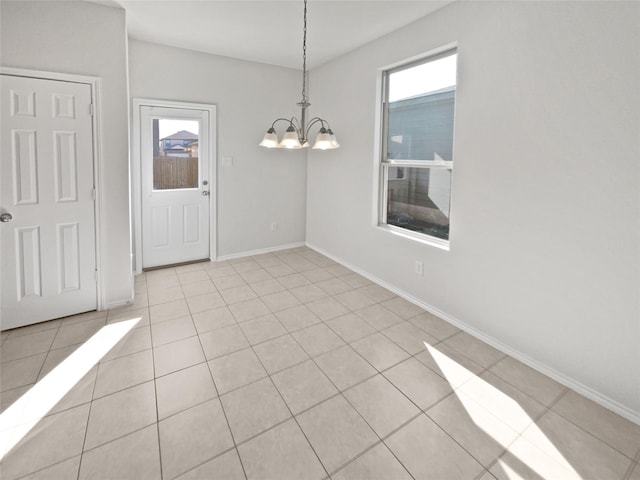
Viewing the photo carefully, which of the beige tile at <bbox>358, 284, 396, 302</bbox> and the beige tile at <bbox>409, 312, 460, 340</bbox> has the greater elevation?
the beige tile at <bbox>358, 284, 396, 302</bbox>

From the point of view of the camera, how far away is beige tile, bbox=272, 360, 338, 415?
6.72 feet

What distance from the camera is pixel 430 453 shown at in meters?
1.70

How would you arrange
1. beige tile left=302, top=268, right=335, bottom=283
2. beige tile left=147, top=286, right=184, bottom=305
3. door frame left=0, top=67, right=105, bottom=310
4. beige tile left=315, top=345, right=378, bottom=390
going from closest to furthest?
1. beige tile left=315, top=345, right=378, bottom=390
2. door frame left=0, top=67, right=105, bottom=310
3. beige tile left=147, top=286, right=184, bottom=305
4. beige tile left=302, top=268, right=335, bottom=283

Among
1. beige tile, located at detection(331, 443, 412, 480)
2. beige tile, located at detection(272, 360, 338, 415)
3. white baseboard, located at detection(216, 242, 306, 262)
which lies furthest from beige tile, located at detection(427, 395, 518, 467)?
white baseboard, located at detection(216, 242, 306, 262)

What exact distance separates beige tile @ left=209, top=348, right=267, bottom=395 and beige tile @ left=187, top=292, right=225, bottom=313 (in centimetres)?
89

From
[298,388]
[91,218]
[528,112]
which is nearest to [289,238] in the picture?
[91,218]

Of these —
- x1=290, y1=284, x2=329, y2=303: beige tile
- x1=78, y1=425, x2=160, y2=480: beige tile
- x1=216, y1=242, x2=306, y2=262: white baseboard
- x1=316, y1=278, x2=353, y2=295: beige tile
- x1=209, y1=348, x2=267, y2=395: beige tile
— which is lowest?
x1=78, y1=425, x2=160, y2=480: beige tile

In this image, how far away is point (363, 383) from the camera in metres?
2.23

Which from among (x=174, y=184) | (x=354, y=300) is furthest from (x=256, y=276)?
(x=174, y=184)

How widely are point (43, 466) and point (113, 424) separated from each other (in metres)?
0.31

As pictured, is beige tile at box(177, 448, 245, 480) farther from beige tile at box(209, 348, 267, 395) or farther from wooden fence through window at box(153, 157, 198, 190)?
wooden fence through window at box(153, 157, 198, 190)

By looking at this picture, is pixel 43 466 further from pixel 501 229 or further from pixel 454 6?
pixel 454 6

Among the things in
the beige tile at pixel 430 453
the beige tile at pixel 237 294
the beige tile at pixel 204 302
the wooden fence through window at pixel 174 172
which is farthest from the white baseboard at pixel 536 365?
the wooden fence through window at pixel 174 172

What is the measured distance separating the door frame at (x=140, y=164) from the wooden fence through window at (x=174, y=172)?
0.60ft
